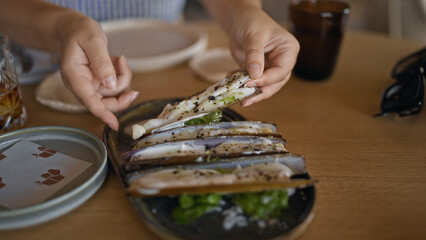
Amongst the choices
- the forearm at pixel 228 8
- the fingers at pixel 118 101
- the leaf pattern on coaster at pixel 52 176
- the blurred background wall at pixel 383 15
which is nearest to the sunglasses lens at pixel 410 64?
the forearm at pixel 228 8

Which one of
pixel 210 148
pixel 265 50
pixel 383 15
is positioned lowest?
pixel 383 15

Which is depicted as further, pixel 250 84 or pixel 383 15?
pixel 383 15

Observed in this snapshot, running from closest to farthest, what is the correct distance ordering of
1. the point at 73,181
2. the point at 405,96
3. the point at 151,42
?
the point at 73,181
the point at 405,96
the point at 151,42

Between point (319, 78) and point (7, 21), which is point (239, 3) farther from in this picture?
point (7, 21)

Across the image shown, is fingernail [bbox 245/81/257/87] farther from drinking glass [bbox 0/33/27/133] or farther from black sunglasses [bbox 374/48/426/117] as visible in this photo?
drinking glass [bbox 0/33/27/133]

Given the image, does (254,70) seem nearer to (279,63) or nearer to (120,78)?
(279,63)

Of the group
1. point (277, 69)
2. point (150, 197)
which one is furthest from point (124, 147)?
point (277, 69)

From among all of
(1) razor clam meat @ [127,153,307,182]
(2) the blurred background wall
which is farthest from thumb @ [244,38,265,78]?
(2) the blurred background wall

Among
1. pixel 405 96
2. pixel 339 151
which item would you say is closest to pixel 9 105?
pixel 339 151
